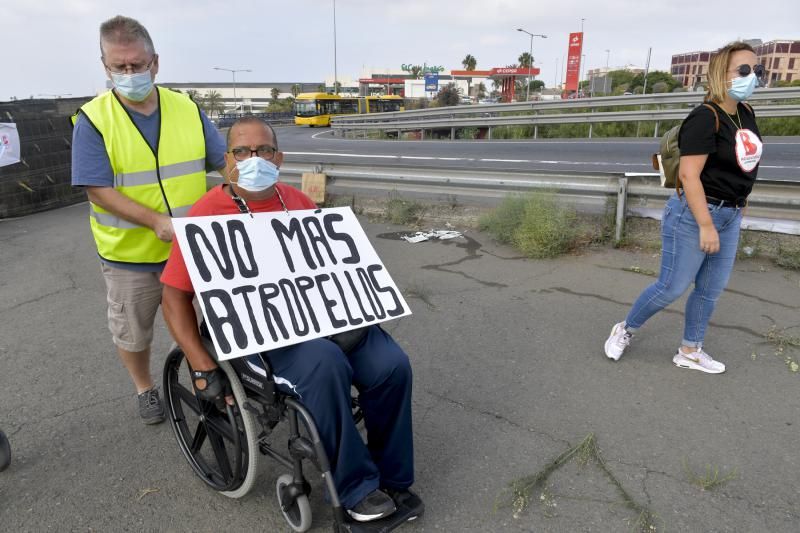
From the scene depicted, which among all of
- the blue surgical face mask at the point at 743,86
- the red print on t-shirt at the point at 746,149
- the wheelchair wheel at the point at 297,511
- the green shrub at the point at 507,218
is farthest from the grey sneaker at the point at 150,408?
the green shrub at the point at 507,218

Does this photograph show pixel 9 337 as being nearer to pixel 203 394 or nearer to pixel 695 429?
pixel 203 394

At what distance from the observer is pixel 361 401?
247 cm

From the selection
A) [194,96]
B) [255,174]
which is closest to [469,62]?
[194,96]

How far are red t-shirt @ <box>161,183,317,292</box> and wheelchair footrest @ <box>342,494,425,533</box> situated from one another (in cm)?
121

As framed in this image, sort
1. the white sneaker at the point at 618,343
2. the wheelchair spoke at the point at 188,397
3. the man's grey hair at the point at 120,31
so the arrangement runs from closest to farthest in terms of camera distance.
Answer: the man's grey hair at the point at 120,31 < the wheelchair spoke at the point at 188,397 < the white sneaker at the point at 618,343

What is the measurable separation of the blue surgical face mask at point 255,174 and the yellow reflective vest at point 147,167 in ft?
2.10

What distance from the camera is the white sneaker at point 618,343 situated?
384cm

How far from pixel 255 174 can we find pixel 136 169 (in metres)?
0.79

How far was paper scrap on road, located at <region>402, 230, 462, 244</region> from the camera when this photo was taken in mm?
6812

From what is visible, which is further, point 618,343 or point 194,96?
point 194,96

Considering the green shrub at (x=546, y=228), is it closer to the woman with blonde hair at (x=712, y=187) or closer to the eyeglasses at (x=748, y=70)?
the woman with blonde hair at (x=712, y=187)

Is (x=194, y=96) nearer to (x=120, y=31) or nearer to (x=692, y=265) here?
(x=120, y=31)

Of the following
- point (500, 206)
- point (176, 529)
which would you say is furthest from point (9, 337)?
point (500, 206)

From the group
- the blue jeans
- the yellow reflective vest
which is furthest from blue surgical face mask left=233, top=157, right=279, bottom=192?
the blue jeans
